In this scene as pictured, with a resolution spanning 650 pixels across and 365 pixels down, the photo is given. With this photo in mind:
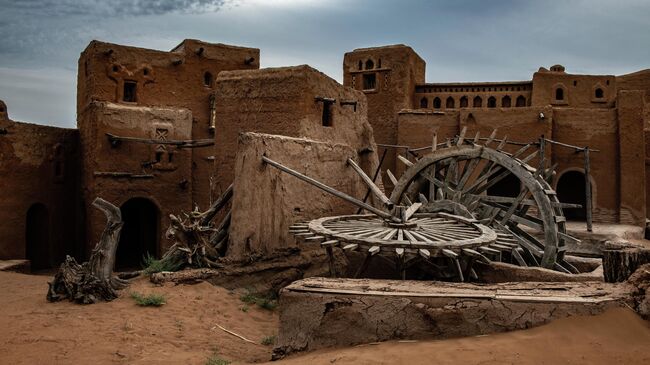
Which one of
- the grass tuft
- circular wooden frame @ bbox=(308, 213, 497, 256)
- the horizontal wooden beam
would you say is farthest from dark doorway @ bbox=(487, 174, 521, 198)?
the grass tuft

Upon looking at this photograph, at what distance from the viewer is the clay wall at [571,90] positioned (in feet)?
73.1

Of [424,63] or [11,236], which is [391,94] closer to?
[424,63]

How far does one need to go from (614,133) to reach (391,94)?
9.03 m

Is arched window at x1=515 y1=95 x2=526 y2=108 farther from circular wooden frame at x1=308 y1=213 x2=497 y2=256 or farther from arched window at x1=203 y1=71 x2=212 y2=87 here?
circular wooden frame at x1=308 y1=213 x2=497 y2=256

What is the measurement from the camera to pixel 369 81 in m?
24.1

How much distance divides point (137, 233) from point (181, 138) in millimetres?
4182

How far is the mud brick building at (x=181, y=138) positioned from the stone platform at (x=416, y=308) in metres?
4.99

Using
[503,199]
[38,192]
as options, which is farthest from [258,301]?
[38,192]

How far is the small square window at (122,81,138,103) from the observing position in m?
17.3

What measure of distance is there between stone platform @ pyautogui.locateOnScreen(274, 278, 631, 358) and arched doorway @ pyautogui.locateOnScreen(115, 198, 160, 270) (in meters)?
11.9

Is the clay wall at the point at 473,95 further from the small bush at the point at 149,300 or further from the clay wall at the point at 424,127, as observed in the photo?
the small bush at the point at 149,300

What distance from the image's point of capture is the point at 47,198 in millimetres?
15484

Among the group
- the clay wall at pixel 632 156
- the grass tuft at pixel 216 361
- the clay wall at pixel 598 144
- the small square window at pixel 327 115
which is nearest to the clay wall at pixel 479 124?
the clay wall at pixel 598 144

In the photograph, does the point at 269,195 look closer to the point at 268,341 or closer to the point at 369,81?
the point at 268,341
